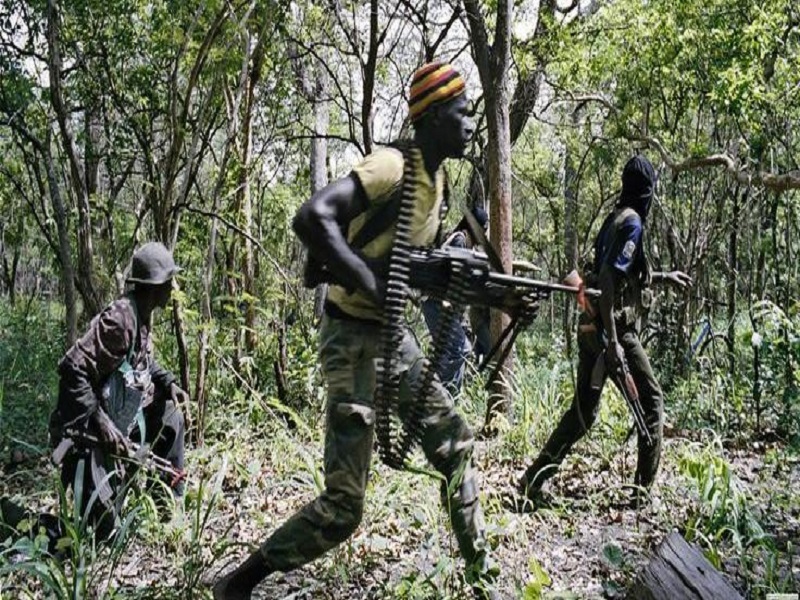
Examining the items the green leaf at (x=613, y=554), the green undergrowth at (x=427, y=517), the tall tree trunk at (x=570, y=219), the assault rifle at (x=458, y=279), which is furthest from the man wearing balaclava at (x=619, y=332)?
the tall tree trunk at (x=570, y=219)

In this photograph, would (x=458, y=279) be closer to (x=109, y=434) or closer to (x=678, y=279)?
(x=109, y=434)

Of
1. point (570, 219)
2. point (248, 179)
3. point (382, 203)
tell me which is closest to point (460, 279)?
point (382, 203)

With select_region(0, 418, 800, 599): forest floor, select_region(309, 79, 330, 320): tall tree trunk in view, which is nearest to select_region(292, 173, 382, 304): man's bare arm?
select_region(0, 418, 800, 599): forest floor

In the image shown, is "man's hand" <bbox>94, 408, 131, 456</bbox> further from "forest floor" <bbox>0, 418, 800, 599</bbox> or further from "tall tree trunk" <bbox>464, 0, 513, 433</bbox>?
"tall tree trunk" <bbox>464, 0, 513, 433</bbox>

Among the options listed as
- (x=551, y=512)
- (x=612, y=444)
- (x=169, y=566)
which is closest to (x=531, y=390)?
(x=612, y=444)

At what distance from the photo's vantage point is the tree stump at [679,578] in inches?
102

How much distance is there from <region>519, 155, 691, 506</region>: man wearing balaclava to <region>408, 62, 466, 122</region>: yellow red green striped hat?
193cm

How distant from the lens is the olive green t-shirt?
299 centimetres

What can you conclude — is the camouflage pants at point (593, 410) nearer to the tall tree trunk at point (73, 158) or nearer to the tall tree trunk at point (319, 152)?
the tall tree trunk at point (73, 158)

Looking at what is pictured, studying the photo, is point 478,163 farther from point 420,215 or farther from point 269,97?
point 420,215

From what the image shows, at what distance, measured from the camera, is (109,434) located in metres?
3.98

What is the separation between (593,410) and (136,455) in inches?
109

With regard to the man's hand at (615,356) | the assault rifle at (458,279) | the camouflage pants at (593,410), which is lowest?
the camouflage pants at (593,410)

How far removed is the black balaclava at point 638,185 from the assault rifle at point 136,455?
3.16 meters
